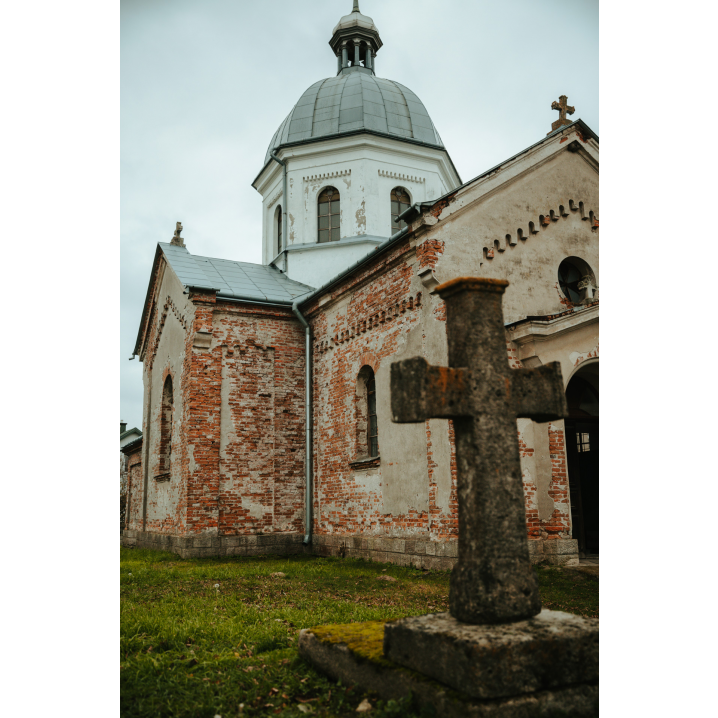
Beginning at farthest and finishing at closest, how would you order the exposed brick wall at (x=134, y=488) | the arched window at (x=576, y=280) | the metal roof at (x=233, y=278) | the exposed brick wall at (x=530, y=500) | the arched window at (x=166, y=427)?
1. the exposed brick wall at (x=134, y=488)
2. the arched window at (x=166, y=427)
3. the metal roof at (x=233, y=278)
4. the arched window at (x=576, y=280)
5. the exposed brick wall at (x=530, y=500)

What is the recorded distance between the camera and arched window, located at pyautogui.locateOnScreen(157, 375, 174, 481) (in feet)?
52.2

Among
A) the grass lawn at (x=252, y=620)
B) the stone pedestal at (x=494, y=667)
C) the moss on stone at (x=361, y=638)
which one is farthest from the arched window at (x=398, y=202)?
the stone pedestal at (x=494, y=667)

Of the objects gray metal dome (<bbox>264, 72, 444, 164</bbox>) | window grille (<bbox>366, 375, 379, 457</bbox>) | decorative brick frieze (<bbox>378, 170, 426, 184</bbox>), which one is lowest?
window grille (<bbox>366, 375, 379, 457</bbox>)

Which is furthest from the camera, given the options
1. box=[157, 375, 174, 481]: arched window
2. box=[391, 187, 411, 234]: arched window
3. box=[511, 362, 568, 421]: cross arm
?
box=[391, 187, 411, 234]: arched window

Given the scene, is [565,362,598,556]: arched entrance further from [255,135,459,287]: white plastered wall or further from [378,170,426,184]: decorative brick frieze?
[378,170,426,184]: decorative brick frieze

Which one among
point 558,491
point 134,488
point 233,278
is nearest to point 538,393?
point 558,491

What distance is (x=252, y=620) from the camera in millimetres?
5848

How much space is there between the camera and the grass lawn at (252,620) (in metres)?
3.55

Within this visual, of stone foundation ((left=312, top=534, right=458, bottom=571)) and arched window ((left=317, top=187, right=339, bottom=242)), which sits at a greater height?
arched window ((left=317, top=187, right=339, bottom=242))

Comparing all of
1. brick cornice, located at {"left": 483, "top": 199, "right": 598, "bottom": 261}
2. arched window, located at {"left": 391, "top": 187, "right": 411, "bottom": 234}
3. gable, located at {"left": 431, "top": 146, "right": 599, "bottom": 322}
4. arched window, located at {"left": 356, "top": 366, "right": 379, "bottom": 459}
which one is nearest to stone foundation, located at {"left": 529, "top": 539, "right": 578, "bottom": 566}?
gable, located at {"left": 431, "top": 146, "right": 599, "bottom": 322}

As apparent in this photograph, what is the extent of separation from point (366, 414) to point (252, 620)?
639 cm

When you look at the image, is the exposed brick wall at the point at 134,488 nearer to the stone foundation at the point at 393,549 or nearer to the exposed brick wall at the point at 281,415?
the exposed brick wall at the point at 281,415

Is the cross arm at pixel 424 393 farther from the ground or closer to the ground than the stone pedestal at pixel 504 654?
farther from the ground

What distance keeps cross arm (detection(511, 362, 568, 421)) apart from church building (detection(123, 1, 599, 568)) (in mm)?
5322
